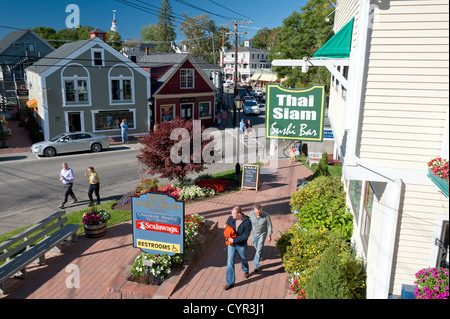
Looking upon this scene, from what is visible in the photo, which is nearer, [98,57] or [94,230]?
[94,230]

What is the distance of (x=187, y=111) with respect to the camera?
107 ft

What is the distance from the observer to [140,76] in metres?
28.6

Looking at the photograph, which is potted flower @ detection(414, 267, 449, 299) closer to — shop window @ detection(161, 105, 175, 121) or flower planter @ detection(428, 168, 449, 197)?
flower planter @ detection(428, 168, 449, 197)

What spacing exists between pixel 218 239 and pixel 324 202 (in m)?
2.96

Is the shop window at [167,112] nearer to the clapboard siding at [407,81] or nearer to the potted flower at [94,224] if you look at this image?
the potted flower at [94,224]

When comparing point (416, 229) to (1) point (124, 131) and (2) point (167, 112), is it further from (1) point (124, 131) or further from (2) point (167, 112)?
(2) point (167, 112)

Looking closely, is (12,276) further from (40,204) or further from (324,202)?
(324,202)

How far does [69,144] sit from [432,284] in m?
21.1

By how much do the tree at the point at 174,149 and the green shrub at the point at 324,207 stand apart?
14.1 feet

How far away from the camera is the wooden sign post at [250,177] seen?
14422mm

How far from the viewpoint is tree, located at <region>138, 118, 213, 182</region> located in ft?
41.8

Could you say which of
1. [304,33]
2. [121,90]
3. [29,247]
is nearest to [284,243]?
[29,247]
